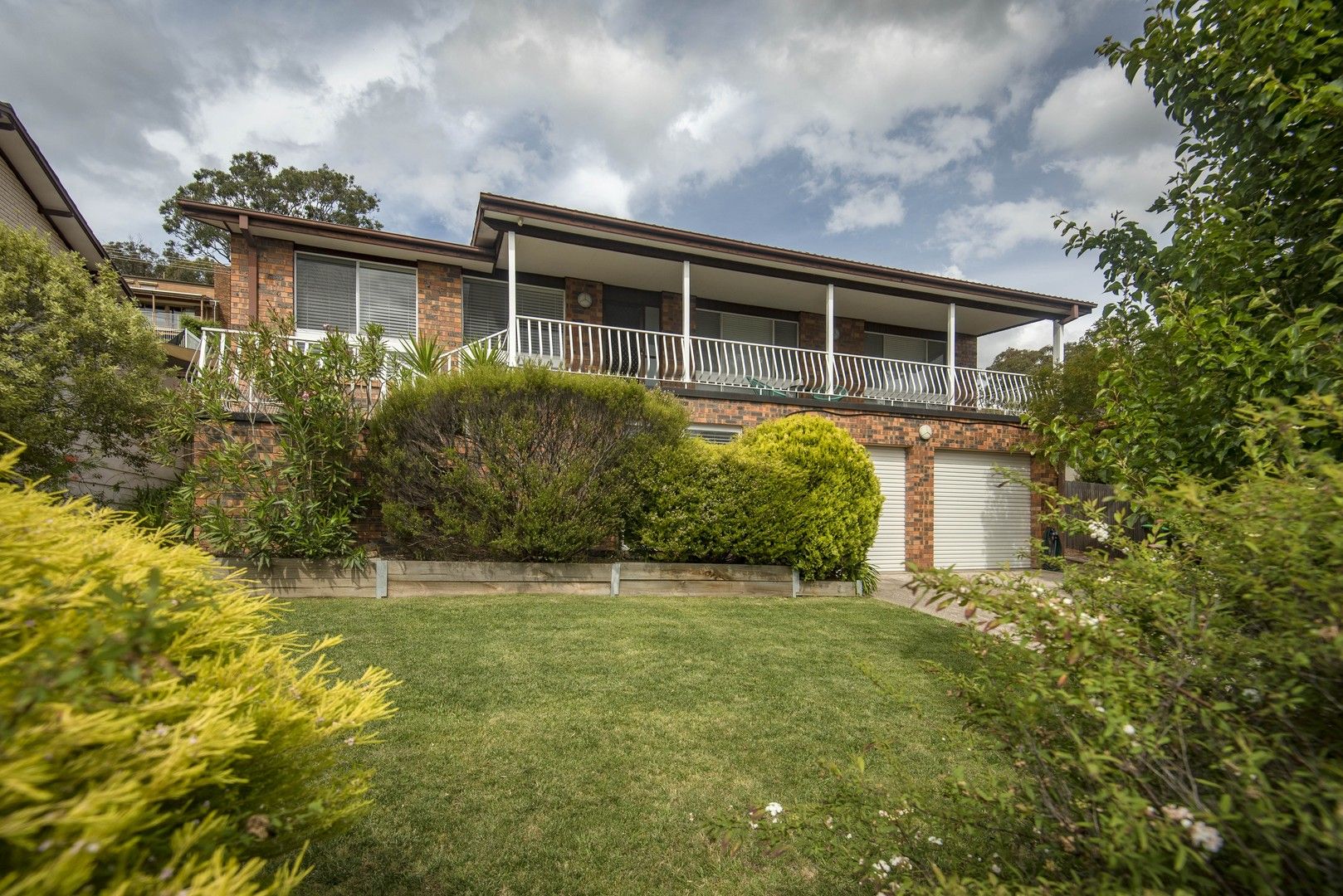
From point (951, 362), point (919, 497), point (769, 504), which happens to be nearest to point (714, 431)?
point (769, 504)

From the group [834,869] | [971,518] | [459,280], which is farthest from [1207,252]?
[459,280]

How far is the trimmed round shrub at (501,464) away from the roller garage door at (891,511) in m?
6.50

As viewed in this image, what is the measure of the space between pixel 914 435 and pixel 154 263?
47693mm

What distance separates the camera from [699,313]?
13.9 metres

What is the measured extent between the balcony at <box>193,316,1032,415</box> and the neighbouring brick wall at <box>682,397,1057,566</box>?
14.2 inches

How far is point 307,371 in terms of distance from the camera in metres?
6.63

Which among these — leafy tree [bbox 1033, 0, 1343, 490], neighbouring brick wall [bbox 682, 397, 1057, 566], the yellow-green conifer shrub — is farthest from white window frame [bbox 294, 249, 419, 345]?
leafy tree [bbox 1033, 0, 1343, 490]

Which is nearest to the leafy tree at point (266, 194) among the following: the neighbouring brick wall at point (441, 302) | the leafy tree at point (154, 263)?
the leafy tree at point (154, 263)

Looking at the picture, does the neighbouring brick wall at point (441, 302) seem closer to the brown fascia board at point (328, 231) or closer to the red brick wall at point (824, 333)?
the brown fascia board at point (328, 231)

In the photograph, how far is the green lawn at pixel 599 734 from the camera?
2307mm

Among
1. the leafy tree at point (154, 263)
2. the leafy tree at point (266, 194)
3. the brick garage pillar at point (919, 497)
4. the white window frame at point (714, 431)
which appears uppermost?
the leafy tree at point (266, 194)

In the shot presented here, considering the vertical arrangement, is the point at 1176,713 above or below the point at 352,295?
below

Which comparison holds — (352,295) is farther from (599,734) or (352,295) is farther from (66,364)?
(599,734)

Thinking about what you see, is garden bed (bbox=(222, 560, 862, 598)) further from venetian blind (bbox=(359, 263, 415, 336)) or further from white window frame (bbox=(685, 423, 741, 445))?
venetian blind (bbox=(359, 263, 415, 336))
